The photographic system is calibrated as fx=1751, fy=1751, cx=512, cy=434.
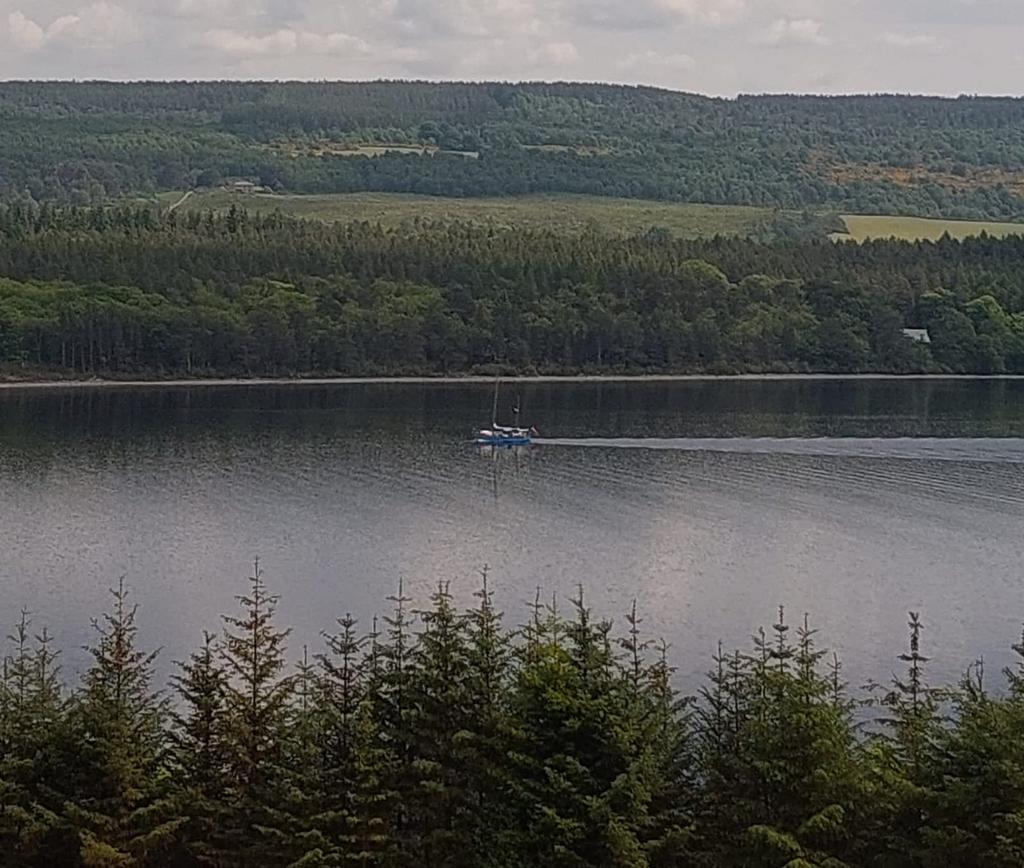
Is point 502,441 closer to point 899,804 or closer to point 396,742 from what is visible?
point 396,742

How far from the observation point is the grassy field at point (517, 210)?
145 meters

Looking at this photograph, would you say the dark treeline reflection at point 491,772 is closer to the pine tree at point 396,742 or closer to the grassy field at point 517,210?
the pine tree at point 396,742

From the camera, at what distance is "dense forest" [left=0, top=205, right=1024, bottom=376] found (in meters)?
91.7

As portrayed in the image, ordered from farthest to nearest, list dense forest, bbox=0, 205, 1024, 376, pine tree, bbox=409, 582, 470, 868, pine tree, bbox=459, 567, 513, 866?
dense forest, bbox=0, 205, 1024, 376, pine tree, bbox=409, 582, 470, 868, pine tree, bbox=459, 567, 513, 866

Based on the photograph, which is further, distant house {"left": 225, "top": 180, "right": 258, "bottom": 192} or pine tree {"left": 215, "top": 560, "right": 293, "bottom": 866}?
distant house {"left": 225, "top": 180, "right": 258, "bottom": 192}

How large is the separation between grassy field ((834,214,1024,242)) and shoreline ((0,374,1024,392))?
128 feet

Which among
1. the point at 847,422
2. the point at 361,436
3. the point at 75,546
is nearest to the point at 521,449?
the point at 361,436

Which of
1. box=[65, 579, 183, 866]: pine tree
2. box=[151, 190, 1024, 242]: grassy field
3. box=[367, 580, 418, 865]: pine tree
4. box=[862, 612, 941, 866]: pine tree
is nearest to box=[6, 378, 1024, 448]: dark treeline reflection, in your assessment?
box=[151, 190, 1024, 242]: grassy field

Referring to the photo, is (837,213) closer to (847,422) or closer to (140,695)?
(847,422)

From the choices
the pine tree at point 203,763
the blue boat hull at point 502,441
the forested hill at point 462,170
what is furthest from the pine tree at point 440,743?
the forested hill at point 462,170

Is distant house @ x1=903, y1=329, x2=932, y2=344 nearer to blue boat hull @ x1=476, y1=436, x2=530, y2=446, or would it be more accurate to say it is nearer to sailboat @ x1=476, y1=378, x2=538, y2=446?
sailboat @ x1=476, y1=378, x2=538, y2=446

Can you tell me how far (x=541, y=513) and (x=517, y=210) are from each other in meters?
104

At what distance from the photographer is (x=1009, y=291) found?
106m

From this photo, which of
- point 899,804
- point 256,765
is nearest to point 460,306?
point 256,765
